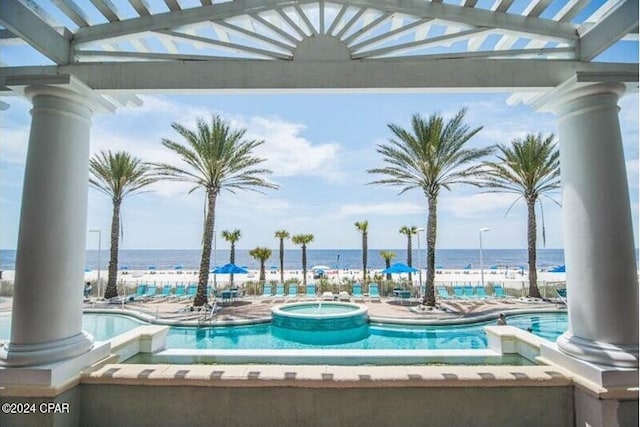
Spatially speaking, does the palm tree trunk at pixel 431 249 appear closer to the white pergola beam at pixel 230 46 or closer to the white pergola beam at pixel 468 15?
the white pergola beam at pixel 468 15

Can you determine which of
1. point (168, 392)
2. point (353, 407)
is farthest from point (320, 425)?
point (168, 392)

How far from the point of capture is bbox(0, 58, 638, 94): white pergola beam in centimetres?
Result: 422

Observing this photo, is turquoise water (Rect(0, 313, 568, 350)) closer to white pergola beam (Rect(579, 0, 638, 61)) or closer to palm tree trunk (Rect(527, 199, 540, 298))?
palm tree trunk (Rect(527, 199, 540, 298))

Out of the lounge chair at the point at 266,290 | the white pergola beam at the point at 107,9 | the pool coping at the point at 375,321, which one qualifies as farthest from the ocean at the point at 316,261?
the white pergola beam at the point at 107,9

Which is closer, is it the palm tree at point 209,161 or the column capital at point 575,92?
the column capital at point 575,92

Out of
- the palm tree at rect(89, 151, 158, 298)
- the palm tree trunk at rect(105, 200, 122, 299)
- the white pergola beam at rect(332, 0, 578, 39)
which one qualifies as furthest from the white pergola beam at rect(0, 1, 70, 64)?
the palm tree trunk at rect(105, 200, 122, 299)

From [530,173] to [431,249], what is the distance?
7178 mm

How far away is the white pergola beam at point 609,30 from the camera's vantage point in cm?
346

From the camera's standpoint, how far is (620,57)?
4.04 m

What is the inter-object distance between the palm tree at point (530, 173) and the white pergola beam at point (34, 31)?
17866 millimetres

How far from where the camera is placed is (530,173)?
19016 mm

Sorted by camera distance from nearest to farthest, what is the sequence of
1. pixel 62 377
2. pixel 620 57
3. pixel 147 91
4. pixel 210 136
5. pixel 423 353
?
pixel 62 377, pixel 620 57, pixel 147 91, pixel 423 353, pixel 210 136

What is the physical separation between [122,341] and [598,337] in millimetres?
5670

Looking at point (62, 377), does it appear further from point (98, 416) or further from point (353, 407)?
point (353, 407)
